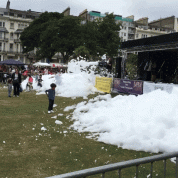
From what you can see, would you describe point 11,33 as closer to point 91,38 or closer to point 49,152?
point 91,38

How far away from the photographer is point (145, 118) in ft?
24.5

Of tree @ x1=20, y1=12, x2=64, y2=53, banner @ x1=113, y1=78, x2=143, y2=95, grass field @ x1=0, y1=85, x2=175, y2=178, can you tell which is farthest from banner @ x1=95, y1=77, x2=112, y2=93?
tree @ x1=20, y1=12, x2=64, y2=53

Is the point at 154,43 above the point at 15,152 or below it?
above

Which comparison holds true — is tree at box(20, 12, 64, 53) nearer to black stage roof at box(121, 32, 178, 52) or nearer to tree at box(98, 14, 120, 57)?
tree at box(98, 14, 120, 57)

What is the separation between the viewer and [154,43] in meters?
16.6

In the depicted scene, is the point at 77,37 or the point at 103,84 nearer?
the point at 103,84

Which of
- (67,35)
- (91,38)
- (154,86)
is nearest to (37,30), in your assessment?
(67,35)

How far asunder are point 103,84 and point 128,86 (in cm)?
280

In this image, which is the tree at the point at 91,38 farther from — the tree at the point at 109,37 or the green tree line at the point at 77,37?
the tree at the point at 109,37

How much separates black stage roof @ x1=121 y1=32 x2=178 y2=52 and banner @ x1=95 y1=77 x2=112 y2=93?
3.68 m

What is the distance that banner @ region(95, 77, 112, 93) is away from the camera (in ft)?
56.9

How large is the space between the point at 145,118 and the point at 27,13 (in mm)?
75607

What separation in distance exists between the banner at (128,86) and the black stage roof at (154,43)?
343 centimetres

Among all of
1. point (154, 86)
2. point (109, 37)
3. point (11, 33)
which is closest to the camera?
point (154, 86)
